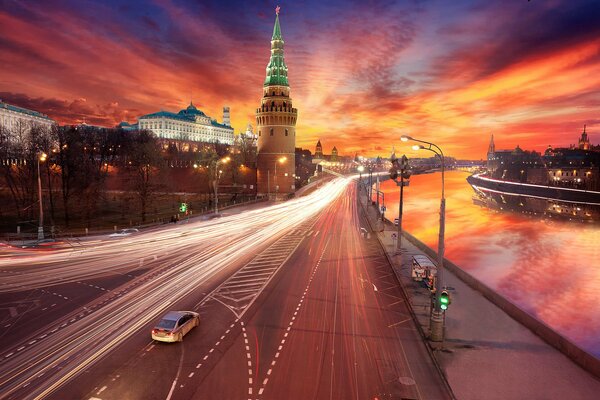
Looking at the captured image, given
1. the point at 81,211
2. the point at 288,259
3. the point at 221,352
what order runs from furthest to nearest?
the point at 81,211 → the point at 288,259 → the point at 221,352

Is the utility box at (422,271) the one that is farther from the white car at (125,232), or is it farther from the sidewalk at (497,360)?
the white car at (125,232)

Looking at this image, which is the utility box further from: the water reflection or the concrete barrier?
the water reflection

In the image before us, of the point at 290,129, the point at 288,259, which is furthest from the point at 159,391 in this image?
the point at 290,129

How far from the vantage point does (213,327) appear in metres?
17.9

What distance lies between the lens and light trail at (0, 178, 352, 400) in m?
14.0

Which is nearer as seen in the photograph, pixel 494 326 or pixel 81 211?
pixel 494 326

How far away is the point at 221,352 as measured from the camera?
612 inches

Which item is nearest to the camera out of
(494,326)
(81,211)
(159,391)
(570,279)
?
(159,391)

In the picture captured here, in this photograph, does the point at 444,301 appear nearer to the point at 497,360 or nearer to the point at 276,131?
the point at 497,360

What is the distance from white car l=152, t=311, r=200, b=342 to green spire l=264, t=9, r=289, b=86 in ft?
252

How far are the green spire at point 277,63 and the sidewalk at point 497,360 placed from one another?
74.2m

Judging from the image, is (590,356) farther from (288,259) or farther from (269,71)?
(269,71)

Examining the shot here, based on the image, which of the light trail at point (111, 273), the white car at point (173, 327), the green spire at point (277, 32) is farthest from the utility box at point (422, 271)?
the green spire at point (277, 32)

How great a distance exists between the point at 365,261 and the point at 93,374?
21.6 metres
